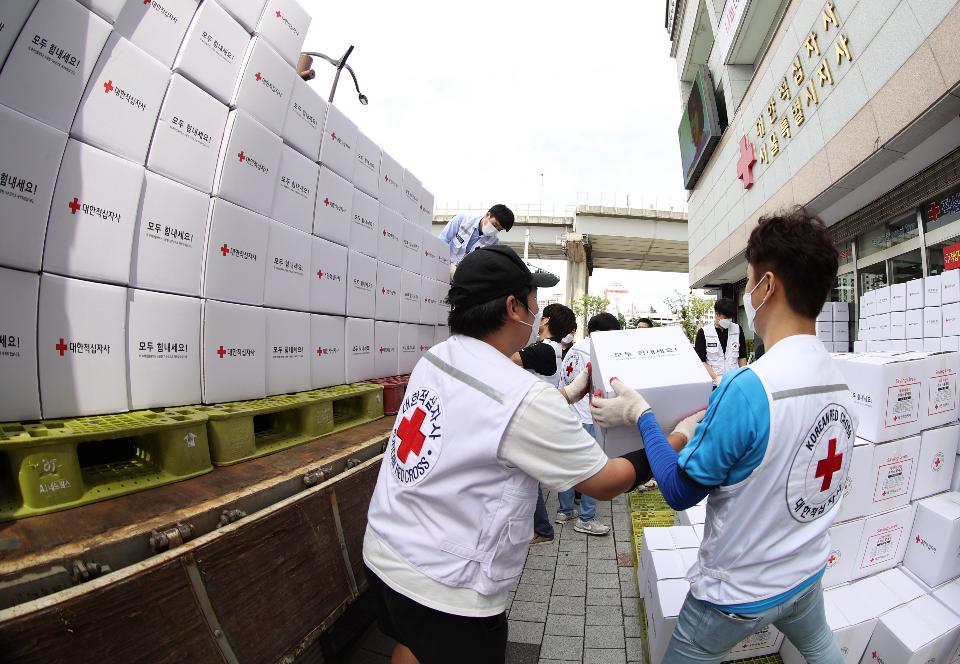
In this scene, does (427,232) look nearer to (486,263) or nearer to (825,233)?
(486,263)

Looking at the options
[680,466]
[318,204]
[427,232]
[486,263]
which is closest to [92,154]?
[318,204]

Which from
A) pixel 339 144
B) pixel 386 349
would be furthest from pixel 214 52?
pixel 386 349

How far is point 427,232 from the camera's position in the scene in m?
4.80

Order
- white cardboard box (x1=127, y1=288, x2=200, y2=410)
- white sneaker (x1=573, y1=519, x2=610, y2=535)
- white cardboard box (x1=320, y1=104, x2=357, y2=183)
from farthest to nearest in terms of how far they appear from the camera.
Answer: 1. white sneaker (x1=573, y1=519, x2=610, y2=535)
2. white cardboard box (x1=320, y1=104, x2=357, y2=183)
3. white cardboard box (x1=127, y1=288, x2=200, y2=410)

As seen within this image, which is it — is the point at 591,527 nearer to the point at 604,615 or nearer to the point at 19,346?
the point at 604,615

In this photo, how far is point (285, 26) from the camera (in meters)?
2.91

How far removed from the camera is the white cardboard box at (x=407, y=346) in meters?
4.21

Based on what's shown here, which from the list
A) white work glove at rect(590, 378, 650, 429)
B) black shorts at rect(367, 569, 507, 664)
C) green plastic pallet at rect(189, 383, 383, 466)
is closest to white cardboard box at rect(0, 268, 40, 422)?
green plastic pallet at rect(189, 383, 383, 466)

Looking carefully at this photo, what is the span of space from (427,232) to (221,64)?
2551 millimetres

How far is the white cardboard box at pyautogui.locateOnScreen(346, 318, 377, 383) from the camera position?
3424 mm

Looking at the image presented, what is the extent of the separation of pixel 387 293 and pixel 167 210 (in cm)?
195

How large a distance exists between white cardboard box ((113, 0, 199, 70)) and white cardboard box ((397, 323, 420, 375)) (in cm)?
253

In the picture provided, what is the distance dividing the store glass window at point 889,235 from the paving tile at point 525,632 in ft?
22.9

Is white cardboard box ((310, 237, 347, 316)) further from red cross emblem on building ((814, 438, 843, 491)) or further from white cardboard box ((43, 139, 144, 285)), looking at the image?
red cross emblem on building ((814, 438, 843, 491))
